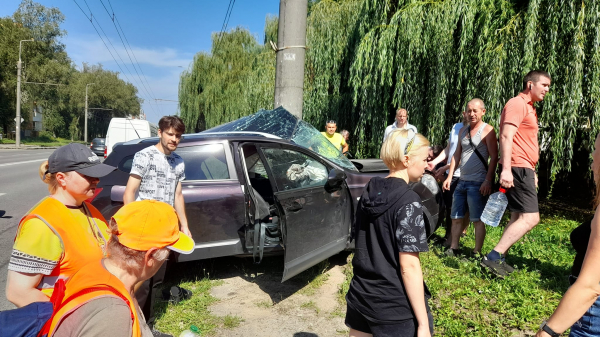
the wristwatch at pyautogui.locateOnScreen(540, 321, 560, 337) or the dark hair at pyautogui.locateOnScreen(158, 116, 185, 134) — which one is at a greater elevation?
the dark hair at pyautogui.locateOnScreen(158, 116, 185, 134)

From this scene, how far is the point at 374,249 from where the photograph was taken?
208 centimetres

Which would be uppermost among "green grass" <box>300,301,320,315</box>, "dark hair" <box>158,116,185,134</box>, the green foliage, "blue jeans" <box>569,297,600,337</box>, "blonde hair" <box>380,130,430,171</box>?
the green foliage

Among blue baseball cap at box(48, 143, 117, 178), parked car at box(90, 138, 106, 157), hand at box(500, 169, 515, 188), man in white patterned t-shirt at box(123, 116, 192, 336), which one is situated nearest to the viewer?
blue baseball cap at box(48, 143, 117, 178)

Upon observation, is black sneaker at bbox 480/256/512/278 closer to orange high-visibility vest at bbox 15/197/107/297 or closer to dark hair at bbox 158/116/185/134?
dark hair at bbox 158/116/185/134

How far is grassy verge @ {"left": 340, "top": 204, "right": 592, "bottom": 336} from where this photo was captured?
10.9 ft

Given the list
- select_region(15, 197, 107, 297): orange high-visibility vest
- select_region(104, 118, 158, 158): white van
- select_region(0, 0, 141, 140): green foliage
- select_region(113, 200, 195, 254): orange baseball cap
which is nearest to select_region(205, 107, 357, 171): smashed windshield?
select_region(15, 197, 107, 297): orange high-visibility vest

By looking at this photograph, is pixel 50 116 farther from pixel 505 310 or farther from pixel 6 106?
pixel 505 310

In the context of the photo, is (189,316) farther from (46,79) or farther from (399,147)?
(46,79)

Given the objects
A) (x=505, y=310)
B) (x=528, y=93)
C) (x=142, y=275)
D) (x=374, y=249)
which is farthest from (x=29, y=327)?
(x=528, y=93)

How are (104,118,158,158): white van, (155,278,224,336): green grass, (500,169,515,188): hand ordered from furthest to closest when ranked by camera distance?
(104,118,158,158): white van, (500,169,515,188): hand, (155,278,224,336): green grass

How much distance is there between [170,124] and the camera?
338 cm

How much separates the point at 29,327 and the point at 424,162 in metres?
1.85

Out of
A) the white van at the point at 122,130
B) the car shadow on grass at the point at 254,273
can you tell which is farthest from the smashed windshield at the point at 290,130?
the white van at the point at 122,130

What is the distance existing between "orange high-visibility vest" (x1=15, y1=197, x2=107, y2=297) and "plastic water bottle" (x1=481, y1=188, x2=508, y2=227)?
3.60 meters
